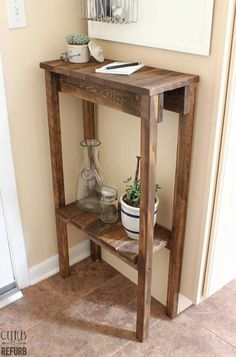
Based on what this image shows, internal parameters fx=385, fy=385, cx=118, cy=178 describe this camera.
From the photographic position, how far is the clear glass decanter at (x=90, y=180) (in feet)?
5.33

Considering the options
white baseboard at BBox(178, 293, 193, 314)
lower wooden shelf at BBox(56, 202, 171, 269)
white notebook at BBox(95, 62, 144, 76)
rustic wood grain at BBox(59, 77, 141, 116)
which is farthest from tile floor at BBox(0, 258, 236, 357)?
white notebook at BBox(95, 62, 144, 76)

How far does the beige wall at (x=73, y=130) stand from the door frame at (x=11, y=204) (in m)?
0.03

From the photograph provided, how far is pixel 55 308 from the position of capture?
166 cm

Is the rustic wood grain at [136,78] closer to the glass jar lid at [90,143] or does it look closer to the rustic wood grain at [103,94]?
the rustic wood grain at [103,94]

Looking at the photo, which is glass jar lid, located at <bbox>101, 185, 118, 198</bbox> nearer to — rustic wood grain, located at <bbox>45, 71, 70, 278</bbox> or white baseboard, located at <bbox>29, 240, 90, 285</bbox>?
rustic wood grain, located at <bbox>45, 71, 70, 278</bbox>

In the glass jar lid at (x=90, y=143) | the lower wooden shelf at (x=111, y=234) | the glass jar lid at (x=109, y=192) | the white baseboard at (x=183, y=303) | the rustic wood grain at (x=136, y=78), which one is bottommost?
the white baseboard at (x=183, y=303)

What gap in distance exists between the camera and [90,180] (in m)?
1.67

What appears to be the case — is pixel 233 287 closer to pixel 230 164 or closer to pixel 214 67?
pixel 230 164

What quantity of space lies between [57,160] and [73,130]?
0.60 feet

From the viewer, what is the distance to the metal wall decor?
1.32m

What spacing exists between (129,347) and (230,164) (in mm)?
795

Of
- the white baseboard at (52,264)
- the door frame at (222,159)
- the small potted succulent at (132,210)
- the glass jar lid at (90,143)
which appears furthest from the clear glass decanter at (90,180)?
the door frame at (222,159)

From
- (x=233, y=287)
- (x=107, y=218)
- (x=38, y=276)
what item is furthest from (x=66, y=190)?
(x=233, y=287)

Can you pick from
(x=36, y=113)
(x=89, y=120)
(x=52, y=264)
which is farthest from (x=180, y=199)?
(x=52, y=264)
